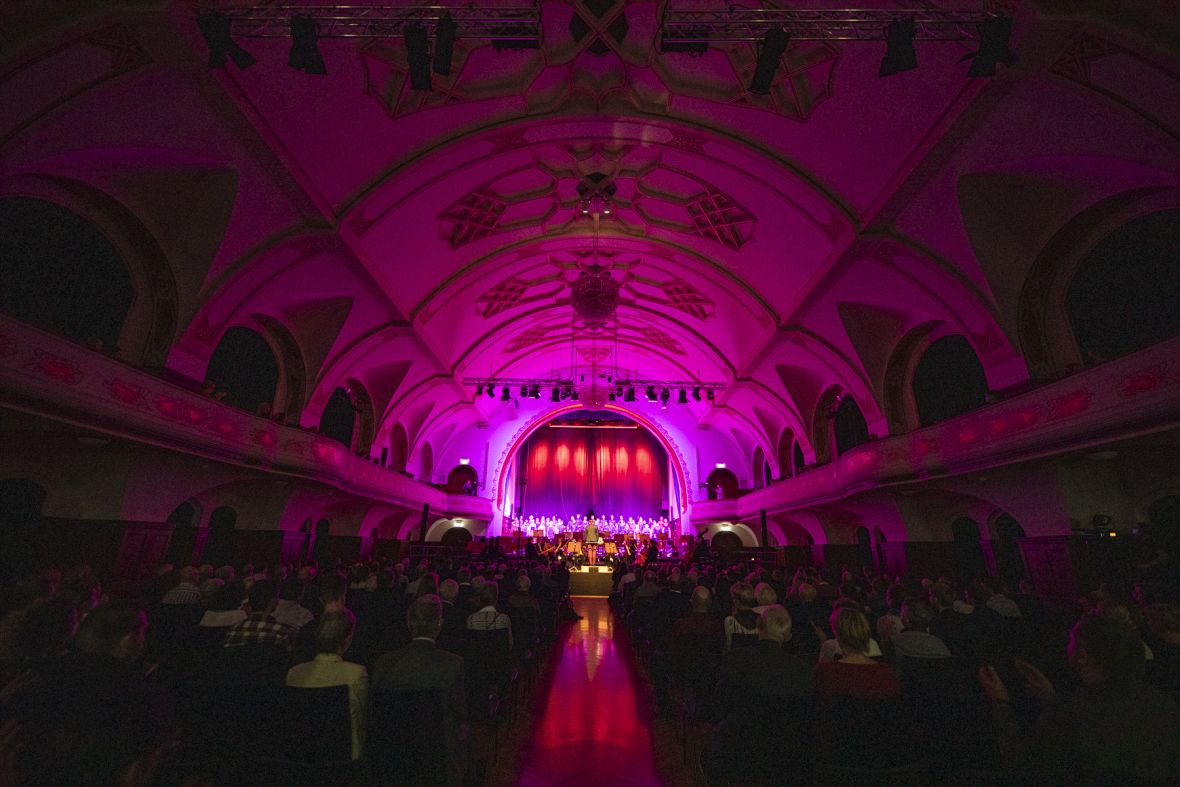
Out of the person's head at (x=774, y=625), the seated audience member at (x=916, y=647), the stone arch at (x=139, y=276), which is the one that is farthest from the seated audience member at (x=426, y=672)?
the stone arch at (x=139, y=276)

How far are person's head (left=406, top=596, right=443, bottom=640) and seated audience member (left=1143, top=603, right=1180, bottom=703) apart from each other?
195 inches

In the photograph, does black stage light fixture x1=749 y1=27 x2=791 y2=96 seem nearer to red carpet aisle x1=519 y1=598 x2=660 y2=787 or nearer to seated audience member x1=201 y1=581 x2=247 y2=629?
red carpet aisle x1=519 y1=598 x2=660 y2=787

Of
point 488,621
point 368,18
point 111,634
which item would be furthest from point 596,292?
point 111,634

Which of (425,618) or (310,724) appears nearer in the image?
(310,724)

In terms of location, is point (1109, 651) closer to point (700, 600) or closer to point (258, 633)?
point (700, 600)

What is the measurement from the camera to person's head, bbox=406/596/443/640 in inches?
134

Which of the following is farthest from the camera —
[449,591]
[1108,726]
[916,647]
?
[449,591]

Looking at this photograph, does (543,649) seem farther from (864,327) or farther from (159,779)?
(864,327)

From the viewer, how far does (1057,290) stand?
8.55 m

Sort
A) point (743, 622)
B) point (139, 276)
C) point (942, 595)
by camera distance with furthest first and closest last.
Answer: point (139, 276), point (942, 595), point (743, 622)

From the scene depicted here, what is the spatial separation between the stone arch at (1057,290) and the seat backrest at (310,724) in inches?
409

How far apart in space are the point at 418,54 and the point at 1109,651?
731 cm

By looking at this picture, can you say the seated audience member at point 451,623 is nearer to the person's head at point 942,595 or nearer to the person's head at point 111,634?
the person's head at point 111,634

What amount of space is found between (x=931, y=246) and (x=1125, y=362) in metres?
3.45
